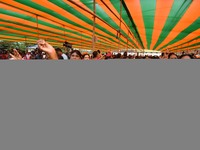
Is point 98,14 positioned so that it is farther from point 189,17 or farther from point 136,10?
point 189,17

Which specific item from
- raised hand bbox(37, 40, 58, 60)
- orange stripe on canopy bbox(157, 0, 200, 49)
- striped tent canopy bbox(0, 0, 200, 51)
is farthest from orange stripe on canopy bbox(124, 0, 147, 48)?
raised hand bbox(37, 40, 58, 60)

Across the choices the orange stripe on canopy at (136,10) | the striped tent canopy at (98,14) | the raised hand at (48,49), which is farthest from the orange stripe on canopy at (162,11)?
the raised hand at (48,49)

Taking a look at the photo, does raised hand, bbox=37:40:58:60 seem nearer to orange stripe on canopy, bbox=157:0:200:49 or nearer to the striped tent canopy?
the striped tent canopy

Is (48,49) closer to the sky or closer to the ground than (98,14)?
closer to the ground

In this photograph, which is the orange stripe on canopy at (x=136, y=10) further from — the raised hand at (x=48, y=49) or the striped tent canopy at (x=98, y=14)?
the raised hand at (x=48, y=49)

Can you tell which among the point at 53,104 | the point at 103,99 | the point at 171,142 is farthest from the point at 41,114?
the point at 171,142

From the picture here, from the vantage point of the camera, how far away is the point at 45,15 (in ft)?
13.3

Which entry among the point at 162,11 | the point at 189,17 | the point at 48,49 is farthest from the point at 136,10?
the point at 48,49

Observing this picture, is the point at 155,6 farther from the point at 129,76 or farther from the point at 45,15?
the point at 129,76

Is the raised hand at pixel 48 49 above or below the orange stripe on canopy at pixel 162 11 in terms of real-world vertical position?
below

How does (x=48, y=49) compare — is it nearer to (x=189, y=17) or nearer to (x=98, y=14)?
(x=98, y=14)

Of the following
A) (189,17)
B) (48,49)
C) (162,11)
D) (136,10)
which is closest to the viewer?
(48,49)

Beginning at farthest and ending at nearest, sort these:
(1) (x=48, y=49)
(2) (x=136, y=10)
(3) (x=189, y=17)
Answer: (3) (x=189, y=17) → (2) (x=136, y=10) → (1) (x=48, y=49)

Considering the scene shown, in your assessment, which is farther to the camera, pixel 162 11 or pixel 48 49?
pixel 162 11
